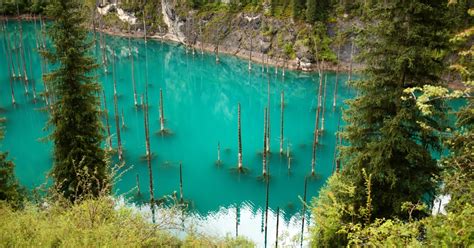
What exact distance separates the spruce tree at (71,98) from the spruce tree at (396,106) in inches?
603

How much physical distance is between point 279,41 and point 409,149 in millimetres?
66386

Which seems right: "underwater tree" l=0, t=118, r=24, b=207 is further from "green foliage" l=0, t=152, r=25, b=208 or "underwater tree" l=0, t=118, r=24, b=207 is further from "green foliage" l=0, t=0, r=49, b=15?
"green foliage" l=0, t=0, r=49, b=15

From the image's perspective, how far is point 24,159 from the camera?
46312 millimetres

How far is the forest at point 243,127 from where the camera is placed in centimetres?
1580

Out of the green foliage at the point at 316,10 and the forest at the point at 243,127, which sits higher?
the green foliage at the point at 316,10

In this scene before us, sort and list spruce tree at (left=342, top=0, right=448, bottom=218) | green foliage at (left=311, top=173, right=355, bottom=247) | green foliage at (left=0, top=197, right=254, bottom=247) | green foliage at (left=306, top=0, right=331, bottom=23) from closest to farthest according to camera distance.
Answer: green foliage at (left=0, top=197, right=254, bottom=247)
spruce tree at (left=342, top=0, right=448, bottom=218)
green foliage at (left=311, top=173, right=355, bottom=247)
green foliage at (left=306, top=0, right=331, bottom=23)

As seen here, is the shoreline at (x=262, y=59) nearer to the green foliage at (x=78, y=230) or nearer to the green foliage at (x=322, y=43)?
the green foliage at (x=322, y=43)

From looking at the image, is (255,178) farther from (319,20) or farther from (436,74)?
(319,20)

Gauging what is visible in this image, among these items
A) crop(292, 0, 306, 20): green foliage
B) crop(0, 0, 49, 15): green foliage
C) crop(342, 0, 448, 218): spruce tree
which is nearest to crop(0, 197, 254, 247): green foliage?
crop(342, 0, 448, 218): spruce tree

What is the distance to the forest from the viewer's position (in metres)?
15.8

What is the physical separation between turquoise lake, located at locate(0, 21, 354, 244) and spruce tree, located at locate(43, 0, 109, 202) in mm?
3957

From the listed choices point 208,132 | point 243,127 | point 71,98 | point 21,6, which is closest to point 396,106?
→ point 71,98

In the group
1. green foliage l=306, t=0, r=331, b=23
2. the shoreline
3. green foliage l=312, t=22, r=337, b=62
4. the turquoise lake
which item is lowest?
the turquoise lake

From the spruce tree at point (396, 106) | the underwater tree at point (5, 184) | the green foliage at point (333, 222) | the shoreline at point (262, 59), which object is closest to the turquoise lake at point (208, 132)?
the shoreline at point (262, 59)
